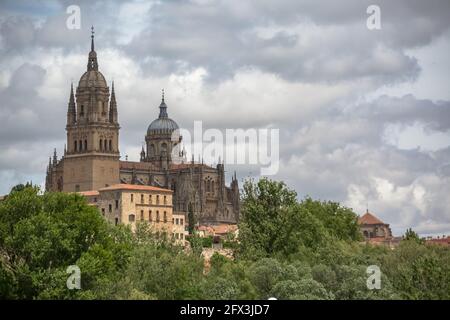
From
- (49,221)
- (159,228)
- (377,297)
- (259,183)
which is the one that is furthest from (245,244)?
(159,228)

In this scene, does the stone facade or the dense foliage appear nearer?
the dense foliage

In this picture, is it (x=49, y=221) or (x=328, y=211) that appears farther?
(x=328, y=211)

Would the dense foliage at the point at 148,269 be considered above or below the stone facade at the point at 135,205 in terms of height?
below

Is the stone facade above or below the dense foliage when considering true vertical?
above

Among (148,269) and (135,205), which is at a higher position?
(135,205)

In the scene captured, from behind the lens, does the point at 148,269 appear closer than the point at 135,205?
Yes

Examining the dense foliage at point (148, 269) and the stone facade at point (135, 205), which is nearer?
the dense foliage at point (148, 269)
